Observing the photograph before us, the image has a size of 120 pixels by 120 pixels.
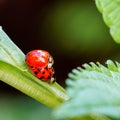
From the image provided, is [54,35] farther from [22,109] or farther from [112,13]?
[112,13]

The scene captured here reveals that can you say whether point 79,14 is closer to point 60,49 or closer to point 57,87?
point 60,49

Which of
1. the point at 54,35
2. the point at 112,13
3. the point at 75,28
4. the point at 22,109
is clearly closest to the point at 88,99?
the point at 112,13

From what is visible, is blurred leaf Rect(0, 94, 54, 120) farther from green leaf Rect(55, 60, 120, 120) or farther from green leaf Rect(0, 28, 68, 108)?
green leaf Rect(55, 60, 120, 120)

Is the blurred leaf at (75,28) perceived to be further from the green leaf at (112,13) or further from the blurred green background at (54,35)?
the green leaf at (112,13)

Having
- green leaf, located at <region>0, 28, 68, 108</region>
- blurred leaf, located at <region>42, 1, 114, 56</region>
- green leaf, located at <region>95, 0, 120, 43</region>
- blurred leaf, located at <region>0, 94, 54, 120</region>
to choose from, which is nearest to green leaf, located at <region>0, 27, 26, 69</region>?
green leaf, located at <region>0, 28, 68, 108</region>

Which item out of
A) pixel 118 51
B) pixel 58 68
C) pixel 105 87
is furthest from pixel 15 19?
pixel 105 87

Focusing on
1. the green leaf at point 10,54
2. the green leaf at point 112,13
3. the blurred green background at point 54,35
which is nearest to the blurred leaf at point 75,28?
the blurred green background at point 54,35
